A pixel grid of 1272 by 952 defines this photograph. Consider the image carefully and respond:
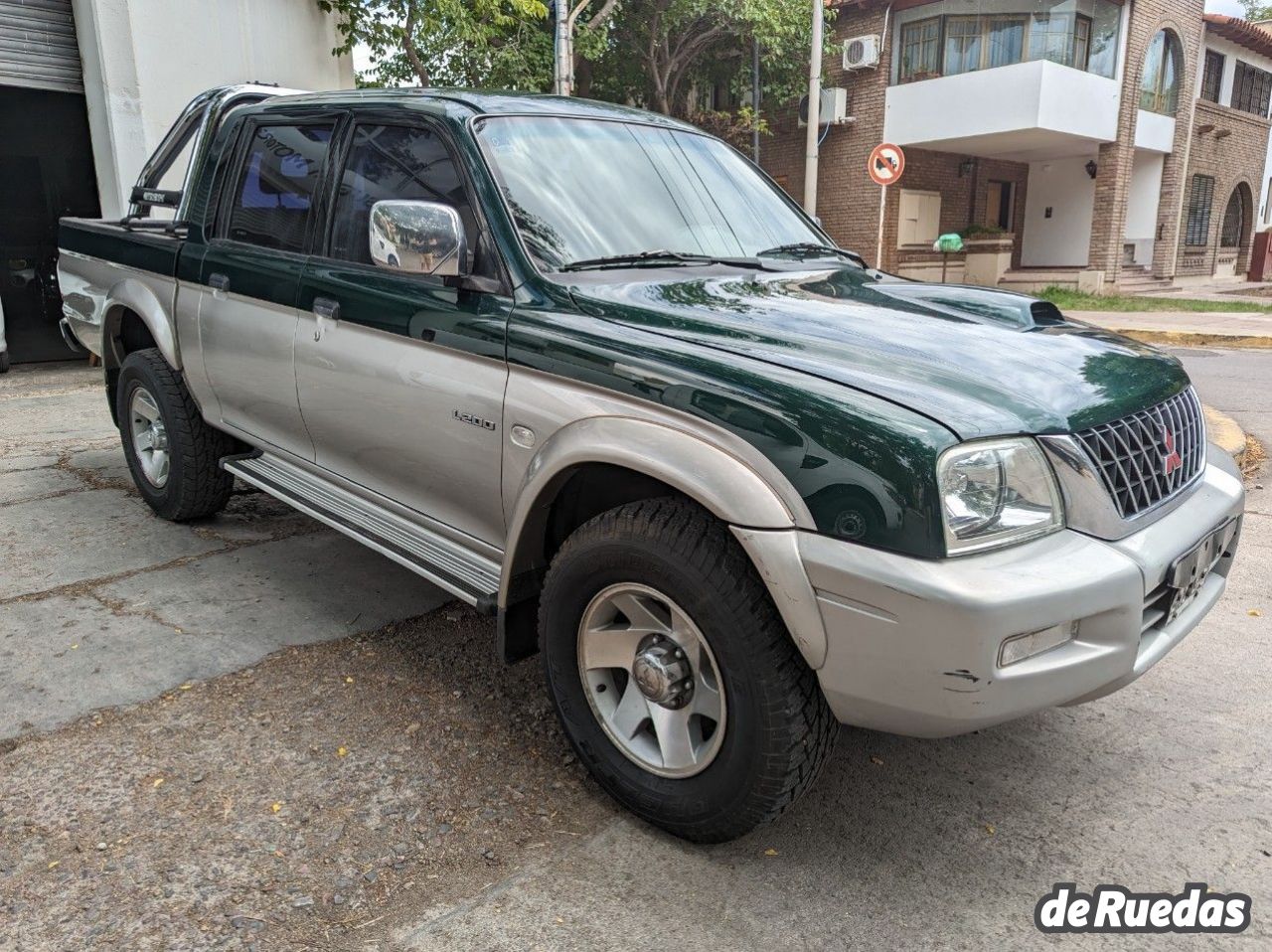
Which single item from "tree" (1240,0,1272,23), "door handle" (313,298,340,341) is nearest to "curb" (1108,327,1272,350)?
"door handle" (313,298,340,341)

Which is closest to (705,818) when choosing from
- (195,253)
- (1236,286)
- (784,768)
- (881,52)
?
(784,768)

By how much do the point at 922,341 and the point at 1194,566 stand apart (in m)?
0.88

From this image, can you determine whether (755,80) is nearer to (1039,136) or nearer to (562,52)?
(1039,136)

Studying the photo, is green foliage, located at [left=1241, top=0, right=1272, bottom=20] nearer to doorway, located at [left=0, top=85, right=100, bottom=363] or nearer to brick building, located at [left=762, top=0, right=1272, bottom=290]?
brick building, located at [left=762, top=0, right=1272, bottom=290]

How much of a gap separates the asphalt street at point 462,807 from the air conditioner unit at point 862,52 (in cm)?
1903

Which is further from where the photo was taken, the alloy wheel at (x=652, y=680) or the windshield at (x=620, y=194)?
the windshield at (x=620, y=194)

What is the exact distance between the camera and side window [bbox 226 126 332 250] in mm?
3672

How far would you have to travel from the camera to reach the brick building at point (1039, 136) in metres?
19.7

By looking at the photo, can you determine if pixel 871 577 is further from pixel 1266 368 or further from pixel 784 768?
pixel 1266 368

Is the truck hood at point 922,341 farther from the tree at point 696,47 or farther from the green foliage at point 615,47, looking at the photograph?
the tree at point 696,47

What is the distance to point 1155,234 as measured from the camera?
24.4 m

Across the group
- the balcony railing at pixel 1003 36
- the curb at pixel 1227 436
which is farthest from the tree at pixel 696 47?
the curb at pixel 1227 436

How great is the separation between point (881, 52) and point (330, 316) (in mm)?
20179

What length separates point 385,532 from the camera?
3.34 metres
